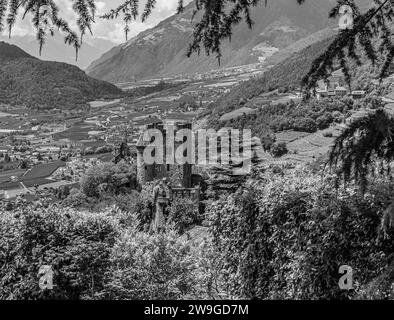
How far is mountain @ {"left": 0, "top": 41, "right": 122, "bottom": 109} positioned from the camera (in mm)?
164875

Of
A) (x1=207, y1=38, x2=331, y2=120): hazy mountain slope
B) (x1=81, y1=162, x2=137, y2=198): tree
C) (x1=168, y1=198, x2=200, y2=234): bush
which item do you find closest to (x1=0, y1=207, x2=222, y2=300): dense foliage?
(x1=168, y1=198, x2=200, y2=234): bush

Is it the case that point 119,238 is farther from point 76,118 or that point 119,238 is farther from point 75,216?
point 76,118

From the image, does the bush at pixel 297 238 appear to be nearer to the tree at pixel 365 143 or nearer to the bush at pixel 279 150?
the tree at pixel 365 143

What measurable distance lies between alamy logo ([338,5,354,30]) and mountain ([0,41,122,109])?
16105cm

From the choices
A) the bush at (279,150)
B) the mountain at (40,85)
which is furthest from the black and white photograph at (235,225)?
the mountain at (40,85)

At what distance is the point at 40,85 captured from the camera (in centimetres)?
16812

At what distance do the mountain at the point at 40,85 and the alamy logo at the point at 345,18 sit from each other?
161 m

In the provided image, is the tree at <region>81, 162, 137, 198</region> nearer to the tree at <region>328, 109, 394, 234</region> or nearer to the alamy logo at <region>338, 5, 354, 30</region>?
the alamy logo at <region>338, 5, 354, 30</region>

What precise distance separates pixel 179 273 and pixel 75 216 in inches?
114

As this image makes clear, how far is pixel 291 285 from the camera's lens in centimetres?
1092

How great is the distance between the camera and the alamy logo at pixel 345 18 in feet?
18.8

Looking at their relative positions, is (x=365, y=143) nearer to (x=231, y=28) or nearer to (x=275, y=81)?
(x=231, y=28)

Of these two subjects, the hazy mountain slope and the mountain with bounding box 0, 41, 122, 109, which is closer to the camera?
the hazy mountain slope
